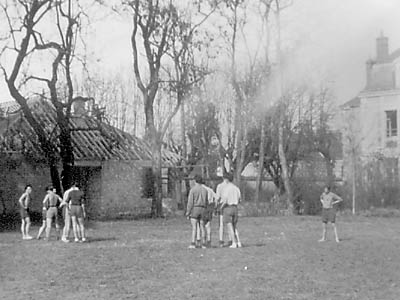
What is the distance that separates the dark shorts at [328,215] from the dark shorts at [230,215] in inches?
140

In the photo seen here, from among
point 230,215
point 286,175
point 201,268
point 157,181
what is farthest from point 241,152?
point 201,268

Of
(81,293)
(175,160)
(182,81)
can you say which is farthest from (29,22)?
(81,293)

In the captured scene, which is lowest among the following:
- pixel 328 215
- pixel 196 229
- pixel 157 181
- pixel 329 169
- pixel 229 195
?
pixel 196 229

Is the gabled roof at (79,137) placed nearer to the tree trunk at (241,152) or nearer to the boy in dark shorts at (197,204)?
the tree trunk at (241,152)

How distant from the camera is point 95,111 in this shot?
36.7 metres

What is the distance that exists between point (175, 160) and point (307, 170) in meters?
7.66

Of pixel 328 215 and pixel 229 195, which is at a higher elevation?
pixel 229 195

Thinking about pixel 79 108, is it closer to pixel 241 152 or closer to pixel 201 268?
pixel 241 152

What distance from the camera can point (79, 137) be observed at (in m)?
40.5

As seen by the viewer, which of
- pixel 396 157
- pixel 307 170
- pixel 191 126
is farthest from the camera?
pixel 191 126

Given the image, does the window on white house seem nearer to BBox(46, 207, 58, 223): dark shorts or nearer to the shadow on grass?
Answer: the shadow on grass

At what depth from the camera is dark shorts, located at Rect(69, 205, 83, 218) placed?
22062 millimetres

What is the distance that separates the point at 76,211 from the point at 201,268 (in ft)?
25.5

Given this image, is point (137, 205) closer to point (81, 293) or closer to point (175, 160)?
point (175, 160)
